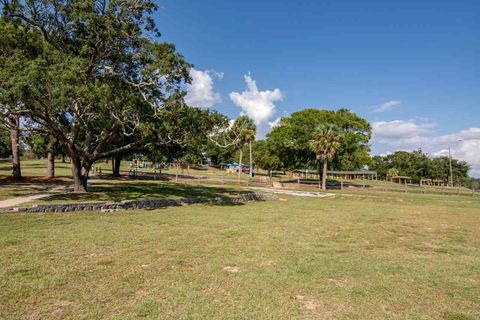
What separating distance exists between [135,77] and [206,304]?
15.3m

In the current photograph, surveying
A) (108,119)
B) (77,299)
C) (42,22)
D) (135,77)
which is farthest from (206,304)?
(42,22)

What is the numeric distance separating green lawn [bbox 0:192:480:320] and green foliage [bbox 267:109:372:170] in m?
32.3

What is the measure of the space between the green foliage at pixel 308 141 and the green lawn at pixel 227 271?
106ft

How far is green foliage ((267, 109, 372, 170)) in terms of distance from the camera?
4356 centimetres

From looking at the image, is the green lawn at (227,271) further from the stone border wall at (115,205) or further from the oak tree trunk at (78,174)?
the oak tree trunk at (78,174)

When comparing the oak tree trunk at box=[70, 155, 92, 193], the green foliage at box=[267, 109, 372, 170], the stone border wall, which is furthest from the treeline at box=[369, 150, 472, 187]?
the oak tree trunk at box=[70, 155, 92, 193]

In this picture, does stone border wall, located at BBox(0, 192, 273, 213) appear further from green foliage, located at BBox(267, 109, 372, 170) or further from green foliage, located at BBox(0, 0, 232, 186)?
green foliage, located at BBox(267, 109, 372, 170)

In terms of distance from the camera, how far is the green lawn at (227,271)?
4.70 m

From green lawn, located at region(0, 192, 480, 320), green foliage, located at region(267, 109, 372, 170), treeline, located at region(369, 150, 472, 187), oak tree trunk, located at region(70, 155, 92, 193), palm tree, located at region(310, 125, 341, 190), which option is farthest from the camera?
treeline, located at region(369, 150, 472, 187)

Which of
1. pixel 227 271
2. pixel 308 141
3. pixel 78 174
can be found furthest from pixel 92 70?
pixel 308 141

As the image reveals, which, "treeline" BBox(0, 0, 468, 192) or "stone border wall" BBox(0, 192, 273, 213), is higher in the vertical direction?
"treeline" BBox(0, 0, 468, 192)

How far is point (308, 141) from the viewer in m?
42.7

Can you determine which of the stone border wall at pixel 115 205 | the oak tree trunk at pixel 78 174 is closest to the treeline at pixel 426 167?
the stone border wall at pixel 115 205

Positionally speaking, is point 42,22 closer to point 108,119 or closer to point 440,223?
point 108,119
